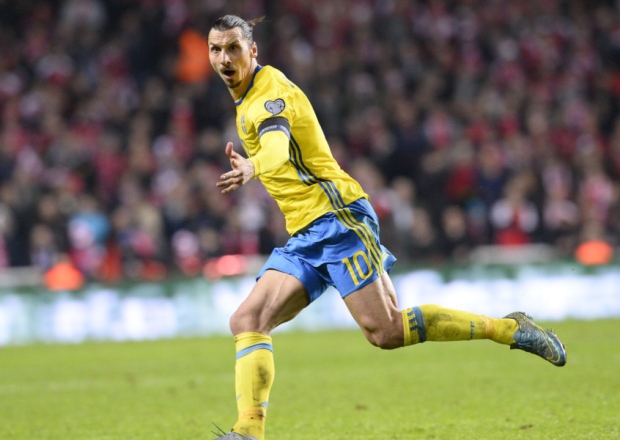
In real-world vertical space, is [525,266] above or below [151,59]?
below

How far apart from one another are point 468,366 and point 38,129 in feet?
28.3

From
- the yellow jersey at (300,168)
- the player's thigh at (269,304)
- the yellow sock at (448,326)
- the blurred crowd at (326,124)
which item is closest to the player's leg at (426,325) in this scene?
the yellow sock at (448,326)

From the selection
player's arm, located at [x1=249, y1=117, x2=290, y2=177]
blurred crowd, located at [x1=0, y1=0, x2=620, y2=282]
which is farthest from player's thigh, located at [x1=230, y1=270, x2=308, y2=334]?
blurred crowd, located at [x1=0, y1=0, x2=620, y2=282]

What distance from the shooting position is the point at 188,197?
14.2 meters

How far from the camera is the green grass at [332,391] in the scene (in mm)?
6188

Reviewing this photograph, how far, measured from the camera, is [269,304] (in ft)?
17.6

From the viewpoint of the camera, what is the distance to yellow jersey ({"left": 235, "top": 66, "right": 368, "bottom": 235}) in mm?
5418

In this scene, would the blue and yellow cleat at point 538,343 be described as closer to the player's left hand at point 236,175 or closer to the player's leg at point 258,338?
the player's leg at point 258,338

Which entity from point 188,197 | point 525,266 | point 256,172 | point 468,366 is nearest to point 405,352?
point 468,366

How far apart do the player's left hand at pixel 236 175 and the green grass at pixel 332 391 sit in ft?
6.33

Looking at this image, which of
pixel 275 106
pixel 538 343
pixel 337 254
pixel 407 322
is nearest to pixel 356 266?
pixel 337 254

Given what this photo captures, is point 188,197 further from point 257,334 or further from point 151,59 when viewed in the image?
point 257,334

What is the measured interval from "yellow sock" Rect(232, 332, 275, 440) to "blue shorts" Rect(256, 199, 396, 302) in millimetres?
421

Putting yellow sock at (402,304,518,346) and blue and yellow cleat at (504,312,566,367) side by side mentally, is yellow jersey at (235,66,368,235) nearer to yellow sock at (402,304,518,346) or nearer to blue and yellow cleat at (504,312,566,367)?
yellow sock at (402,304,518,346)
